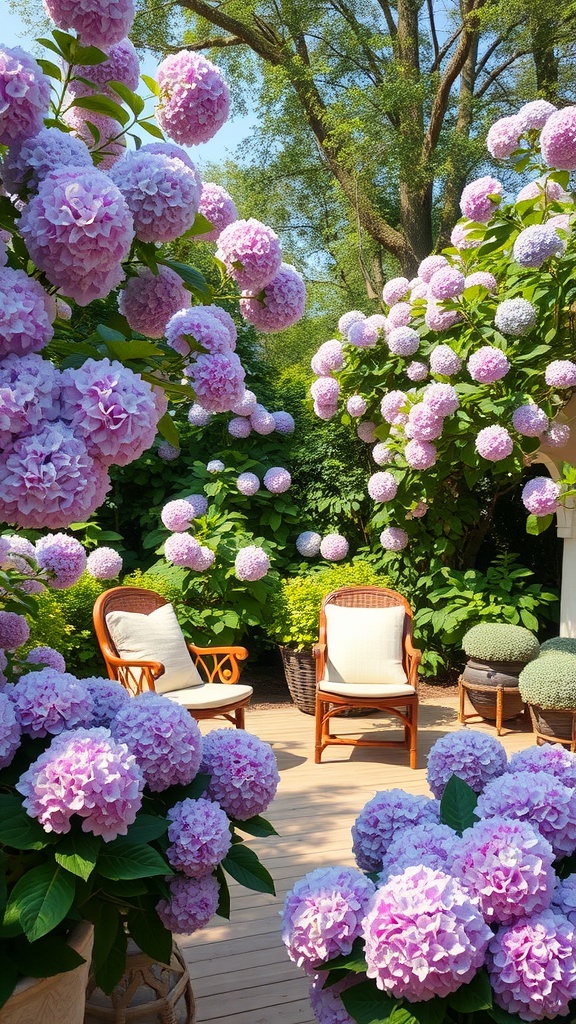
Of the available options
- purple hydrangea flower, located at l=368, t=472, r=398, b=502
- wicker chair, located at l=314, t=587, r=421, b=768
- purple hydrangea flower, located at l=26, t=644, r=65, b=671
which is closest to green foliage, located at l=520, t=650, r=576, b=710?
wicker chair, located at l=314, t=587, r=421, b=768

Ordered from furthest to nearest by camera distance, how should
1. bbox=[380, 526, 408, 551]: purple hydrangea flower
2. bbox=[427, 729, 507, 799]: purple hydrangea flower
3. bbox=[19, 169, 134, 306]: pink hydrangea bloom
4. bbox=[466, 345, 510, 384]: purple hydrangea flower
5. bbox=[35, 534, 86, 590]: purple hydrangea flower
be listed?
1. bbox=[380, 526, 408, 551]: purple hydrangea flower
2. bbox=[466, 345, 510, 384]: purple hydrangea flower
3. bbox=[35, 534, 86, 590]: purple hydrangea flower
4. bbox=[427, 729, 507, 799]: purple hydrangea flower
5. bbox=[19, 169, 134, 306]: pink hydrangea bloom

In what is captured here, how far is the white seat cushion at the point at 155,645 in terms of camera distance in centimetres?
426

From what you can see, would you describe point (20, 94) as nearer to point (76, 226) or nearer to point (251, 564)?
point (76, 226)

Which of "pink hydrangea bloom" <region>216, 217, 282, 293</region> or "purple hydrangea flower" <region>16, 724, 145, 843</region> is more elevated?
"pink hydrangea bloom" <region>216, 217, 282, 293</region>

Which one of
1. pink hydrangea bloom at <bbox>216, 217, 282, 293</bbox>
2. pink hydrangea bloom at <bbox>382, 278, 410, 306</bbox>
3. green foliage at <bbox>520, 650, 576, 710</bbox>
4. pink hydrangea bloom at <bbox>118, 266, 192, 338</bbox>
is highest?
pink hydrangea bloom at <bbox>382, 278, 410, 306</bbox>

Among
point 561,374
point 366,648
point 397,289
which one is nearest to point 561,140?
point 561,374

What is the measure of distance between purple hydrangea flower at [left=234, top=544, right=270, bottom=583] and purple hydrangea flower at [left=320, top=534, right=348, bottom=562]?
2.52 ft

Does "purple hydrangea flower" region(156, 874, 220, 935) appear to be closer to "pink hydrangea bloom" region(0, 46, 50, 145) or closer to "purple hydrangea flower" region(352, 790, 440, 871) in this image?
"purple hydrangea flower" region(352, 790, 440, 871)

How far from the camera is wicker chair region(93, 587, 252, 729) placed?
156 inches

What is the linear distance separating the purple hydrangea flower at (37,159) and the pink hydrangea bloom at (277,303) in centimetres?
43

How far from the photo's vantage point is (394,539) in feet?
19.0

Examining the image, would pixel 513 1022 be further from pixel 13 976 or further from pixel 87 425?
pixel 87 425

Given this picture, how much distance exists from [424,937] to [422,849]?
249mm

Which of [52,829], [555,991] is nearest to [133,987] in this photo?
[52,829]
